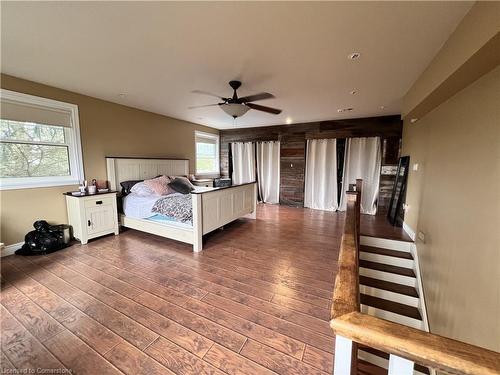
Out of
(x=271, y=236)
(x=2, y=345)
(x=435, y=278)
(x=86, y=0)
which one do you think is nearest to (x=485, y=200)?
(x=435, y=278)

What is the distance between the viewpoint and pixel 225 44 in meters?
2.06

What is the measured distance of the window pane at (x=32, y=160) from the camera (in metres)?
2.94

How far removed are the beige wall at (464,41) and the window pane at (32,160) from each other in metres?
5.11

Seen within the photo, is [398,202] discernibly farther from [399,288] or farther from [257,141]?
[257,141]

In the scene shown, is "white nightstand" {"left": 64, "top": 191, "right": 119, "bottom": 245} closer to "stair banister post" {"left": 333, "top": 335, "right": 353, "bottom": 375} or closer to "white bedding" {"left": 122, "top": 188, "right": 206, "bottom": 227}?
"white bedding" {"left": 122, "top": 188, "right": 206, "bottom": 227}

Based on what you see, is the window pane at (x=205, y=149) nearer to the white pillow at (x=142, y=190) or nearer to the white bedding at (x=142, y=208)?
the white pillow at (x=142, y=190)

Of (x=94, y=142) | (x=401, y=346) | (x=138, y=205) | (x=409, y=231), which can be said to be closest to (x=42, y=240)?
(x=138, y=205)

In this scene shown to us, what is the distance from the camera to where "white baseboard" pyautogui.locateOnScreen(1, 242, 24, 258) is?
9.71 feet

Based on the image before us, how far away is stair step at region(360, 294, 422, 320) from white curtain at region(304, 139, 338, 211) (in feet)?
10.8

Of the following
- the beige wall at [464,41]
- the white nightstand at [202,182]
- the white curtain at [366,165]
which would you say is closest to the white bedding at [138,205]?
the white nightstand at [202,182]

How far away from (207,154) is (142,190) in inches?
125

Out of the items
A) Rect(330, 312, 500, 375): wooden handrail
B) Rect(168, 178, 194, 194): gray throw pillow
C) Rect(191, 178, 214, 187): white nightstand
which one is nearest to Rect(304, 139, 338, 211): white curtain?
Rect(191, 178, 214, 187): white nightstand

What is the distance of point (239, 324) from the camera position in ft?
5.93

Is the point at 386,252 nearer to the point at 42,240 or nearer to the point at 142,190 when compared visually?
the point at 142,190
